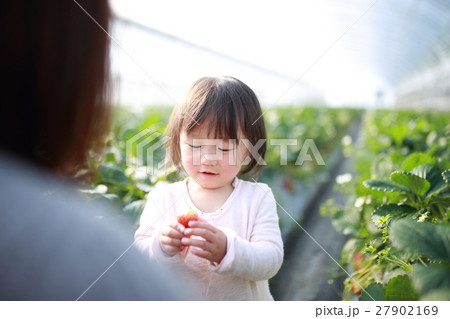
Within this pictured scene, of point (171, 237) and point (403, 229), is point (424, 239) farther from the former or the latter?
point (171, 237)

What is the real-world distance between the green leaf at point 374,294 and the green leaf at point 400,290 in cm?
2

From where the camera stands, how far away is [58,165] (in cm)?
113

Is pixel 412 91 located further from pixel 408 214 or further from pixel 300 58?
pixel 408 214

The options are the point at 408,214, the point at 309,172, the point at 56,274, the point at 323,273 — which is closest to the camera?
the point at 56,274

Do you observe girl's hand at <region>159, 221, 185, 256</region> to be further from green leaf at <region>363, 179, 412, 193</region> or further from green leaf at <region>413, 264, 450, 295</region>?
green leaf at <region>363, 179, 412, 193</region>

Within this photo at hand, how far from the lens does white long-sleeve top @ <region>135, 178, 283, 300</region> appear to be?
106 cm

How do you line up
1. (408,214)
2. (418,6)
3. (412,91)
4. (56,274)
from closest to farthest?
(56,274)
(408,214)
(418,6)
(412,91)

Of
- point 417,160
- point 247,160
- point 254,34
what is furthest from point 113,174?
point 254,34

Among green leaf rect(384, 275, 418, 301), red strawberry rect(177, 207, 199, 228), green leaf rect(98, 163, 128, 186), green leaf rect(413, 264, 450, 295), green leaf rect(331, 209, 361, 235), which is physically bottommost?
green leaf rect(331, 209, 361, 235)

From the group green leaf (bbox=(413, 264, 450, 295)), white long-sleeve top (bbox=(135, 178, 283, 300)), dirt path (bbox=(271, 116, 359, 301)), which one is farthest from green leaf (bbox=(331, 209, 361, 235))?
green leaf (bbox=(413, 264, 450, 295))

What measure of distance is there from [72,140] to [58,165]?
0.10 metres

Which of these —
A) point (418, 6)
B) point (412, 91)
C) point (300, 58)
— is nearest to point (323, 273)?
point (300, 58)

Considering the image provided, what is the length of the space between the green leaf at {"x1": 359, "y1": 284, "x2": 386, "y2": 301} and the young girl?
0.76 feet

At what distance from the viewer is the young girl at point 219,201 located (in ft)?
3.55
